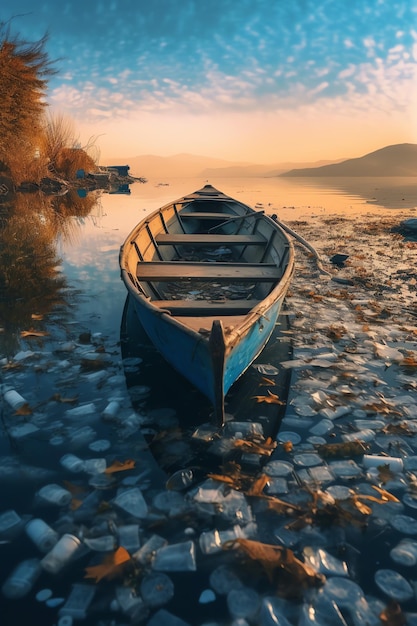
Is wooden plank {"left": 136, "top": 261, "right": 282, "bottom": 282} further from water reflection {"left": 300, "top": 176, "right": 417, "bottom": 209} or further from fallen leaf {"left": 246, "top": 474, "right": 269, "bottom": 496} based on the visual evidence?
water reflection {"left": 300, "top": 176, "right": 417, "bottom": 209}

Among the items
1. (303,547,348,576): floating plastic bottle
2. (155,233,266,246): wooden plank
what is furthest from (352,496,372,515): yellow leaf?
(155,233,266,246): wooden plank

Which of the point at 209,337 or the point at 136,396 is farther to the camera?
the point at 136,396

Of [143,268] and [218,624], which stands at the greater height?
[143,268]

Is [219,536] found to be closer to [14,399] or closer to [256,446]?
[256,446]

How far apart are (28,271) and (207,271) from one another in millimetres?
5038

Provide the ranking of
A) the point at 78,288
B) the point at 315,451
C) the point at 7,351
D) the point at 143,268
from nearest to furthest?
the point at 315,451, the point at 7,351, the point at 143,268, the point at 78,288

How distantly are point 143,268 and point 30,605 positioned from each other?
5.04 metres

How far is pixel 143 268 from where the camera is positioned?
21.9 ft

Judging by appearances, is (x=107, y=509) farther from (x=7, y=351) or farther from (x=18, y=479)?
(x=7, y=351)

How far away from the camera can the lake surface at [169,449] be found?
2.31 metres

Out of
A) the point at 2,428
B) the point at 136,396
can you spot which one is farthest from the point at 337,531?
the point at 2,428

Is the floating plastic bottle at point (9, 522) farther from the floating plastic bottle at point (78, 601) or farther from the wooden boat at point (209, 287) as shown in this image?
the wooden boat at point (209, 287)

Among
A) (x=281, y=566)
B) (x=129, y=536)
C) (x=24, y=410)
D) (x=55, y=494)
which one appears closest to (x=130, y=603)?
(x=129, y=536)

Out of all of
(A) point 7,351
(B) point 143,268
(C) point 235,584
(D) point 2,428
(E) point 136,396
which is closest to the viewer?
(C) point 235,584
